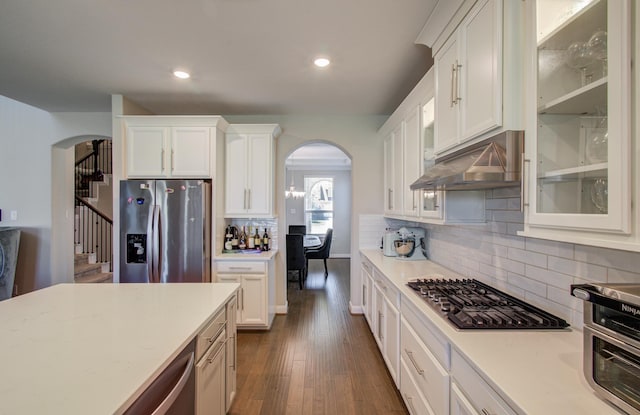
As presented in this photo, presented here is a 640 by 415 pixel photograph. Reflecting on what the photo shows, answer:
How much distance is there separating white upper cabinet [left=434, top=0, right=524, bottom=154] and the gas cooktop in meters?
0.84

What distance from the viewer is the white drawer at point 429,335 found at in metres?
1.32

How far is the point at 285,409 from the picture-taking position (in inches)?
83.7

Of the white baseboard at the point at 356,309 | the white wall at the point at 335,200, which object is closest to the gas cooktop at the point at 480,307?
the white baseboard at the point at 356,309

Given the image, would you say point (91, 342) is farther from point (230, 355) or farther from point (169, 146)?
point (169, 146)

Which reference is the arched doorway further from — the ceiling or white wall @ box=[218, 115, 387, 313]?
the ceiling

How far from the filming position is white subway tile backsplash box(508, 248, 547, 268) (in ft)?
4.92

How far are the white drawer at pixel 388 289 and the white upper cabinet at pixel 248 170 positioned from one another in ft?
5.08

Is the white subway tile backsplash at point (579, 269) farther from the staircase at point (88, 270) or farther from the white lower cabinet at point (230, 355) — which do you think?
the staircase at point (88, 270)

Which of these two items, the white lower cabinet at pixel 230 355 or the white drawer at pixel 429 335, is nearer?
the white drawer at pixel 429 335

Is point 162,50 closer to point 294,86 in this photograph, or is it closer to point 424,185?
point 294,86

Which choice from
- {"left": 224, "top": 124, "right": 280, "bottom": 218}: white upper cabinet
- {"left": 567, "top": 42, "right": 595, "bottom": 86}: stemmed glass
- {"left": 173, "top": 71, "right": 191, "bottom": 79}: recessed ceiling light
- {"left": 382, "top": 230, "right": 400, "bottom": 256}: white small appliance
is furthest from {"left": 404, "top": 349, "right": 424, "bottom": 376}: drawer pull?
{"left": 173, "top": 71, "right": 191, "bottom": 79}: recessed ceiling light

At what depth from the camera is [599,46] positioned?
924 mm

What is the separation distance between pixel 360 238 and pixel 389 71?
199 centimetres

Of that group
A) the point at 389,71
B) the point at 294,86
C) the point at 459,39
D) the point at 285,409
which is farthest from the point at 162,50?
the point at 285,409
